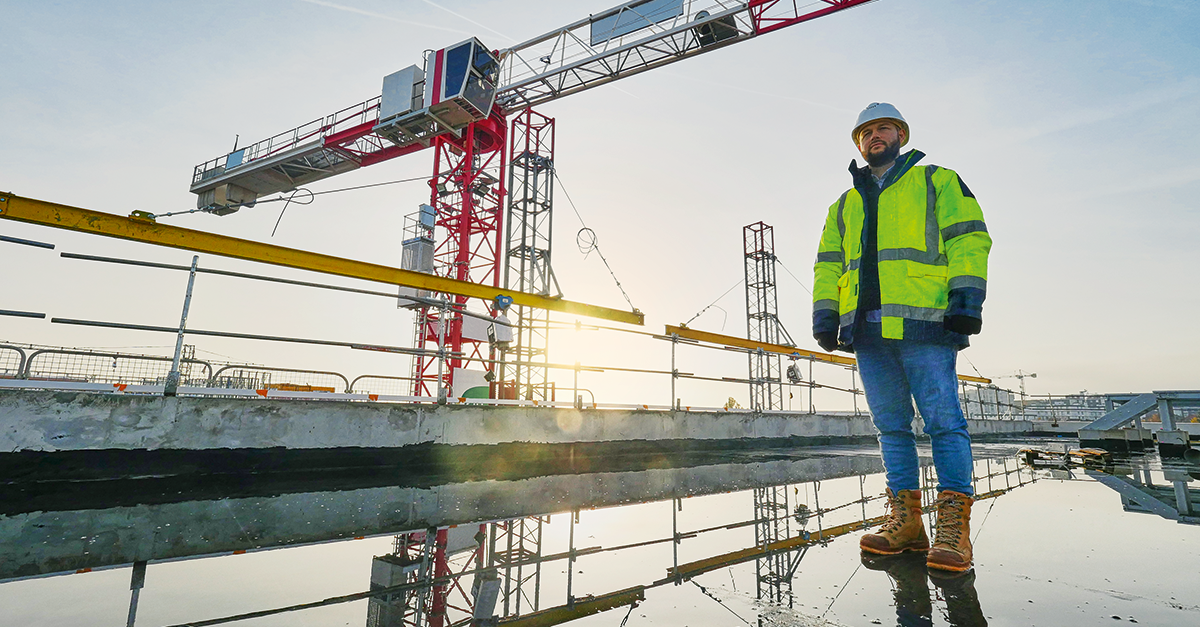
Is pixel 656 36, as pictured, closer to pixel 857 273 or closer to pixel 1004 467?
pixel 1004 467

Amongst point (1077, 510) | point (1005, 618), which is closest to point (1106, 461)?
point (1077, 510)

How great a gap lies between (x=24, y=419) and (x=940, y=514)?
4978 mm

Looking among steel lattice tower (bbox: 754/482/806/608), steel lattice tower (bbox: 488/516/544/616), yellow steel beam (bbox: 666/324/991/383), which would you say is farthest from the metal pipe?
yellow steel beam (bbox: 666/324/991/383)

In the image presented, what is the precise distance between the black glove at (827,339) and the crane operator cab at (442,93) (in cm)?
1788

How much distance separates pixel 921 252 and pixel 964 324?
0.38 meters

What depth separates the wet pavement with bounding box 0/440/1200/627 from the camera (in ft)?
4.77

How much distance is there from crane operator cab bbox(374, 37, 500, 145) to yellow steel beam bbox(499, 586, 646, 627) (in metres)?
18.8

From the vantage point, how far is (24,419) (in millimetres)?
3219

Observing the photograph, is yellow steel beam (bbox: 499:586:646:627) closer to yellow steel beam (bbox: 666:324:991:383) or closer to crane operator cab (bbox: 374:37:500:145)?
yellow steel beam (bbox: 666:324:991:383)

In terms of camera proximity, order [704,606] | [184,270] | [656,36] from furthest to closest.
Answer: [656,36], [184,270], [704,606]

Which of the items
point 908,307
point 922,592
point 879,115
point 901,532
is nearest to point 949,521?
point 901,532

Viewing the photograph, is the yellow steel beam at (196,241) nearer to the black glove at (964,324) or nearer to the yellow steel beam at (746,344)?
the yellow steel beam at (746,344)

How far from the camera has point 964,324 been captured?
2.11m

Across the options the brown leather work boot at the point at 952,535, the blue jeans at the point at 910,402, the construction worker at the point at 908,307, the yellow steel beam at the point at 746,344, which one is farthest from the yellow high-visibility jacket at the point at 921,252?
the yellow steel beam at the point at 746,344
